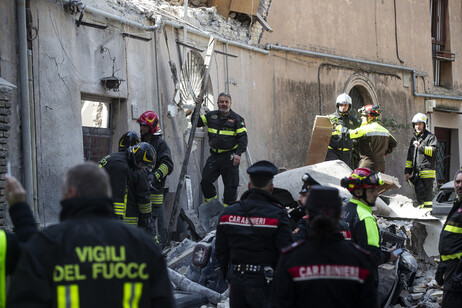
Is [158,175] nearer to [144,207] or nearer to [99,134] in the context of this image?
[144,207]

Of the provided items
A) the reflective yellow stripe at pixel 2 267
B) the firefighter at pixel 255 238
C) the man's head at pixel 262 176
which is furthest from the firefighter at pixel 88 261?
the man's head at pixel 262 176

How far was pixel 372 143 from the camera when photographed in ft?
41.4

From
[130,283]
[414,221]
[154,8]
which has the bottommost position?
[414,221]

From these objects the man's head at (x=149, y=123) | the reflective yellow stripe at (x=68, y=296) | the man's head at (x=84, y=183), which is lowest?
the reflective yellow stripe at (x=68, y=296)

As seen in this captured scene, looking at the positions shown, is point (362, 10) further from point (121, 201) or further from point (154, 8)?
point (121, 201)

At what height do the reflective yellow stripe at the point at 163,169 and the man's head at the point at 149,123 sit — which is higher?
the man's head at the point at 149,123

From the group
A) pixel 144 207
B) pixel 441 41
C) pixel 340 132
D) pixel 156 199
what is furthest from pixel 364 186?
pixel 441 41

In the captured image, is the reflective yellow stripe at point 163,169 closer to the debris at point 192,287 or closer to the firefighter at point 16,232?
the debris at point 192,287

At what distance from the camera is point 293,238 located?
542 cm

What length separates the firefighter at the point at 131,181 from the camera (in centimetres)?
788

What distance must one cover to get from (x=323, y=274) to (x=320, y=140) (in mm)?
9705

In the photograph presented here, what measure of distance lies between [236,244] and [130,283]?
7.13ft

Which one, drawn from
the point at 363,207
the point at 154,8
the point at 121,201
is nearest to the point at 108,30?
the point at 154,8

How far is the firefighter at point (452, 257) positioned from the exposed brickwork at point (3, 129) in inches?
198
